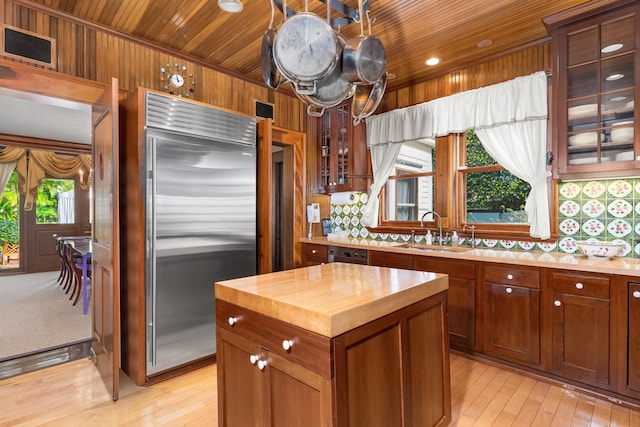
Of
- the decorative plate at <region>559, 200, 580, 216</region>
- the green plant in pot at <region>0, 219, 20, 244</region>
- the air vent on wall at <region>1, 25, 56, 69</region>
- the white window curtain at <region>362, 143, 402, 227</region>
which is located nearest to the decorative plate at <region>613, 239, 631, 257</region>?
the decorative plate at <region>559, 200, 580, 216</region>

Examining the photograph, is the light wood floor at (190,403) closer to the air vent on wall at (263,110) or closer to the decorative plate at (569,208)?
the decorative plate at (569,208)

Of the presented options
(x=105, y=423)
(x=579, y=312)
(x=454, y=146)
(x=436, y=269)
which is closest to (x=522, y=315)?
(x=579, y=312)

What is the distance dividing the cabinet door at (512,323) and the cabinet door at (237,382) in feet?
6.78

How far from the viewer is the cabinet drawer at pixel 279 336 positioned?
3.76 ft

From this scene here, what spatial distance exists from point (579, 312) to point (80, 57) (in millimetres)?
4156

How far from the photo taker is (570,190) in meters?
2.78

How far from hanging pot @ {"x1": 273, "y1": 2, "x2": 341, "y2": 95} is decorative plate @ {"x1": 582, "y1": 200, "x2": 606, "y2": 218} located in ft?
8.05

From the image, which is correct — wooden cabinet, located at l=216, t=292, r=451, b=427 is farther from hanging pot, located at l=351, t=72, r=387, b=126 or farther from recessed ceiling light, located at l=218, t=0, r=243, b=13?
recessed ceiling light, located at l=218, t=0, r=243, b=13

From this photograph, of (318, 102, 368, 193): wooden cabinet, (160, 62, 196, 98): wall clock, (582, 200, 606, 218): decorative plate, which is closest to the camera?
(582, 200, 606, 218): decorative plate

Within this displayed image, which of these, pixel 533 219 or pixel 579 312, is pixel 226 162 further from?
pixel 579 312

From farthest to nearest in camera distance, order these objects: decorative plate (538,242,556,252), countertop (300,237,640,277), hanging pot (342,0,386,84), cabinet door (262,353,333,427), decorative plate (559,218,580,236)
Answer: decorative plate (538,242,556,252)
decorative plate (559,218,580,236)
countertop (300,237,640,277)
hanging pot (342,0,386,84)
cabinet door (262,353,333,427)

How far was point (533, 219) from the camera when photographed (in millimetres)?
2865

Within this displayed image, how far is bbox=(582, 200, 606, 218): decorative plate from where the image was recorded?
2633 millimetres

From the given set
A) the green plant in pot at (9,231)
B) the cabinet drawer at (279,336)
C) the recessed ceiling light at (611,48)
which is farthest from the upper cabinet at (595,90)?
the green plant in pot at (9,231)
